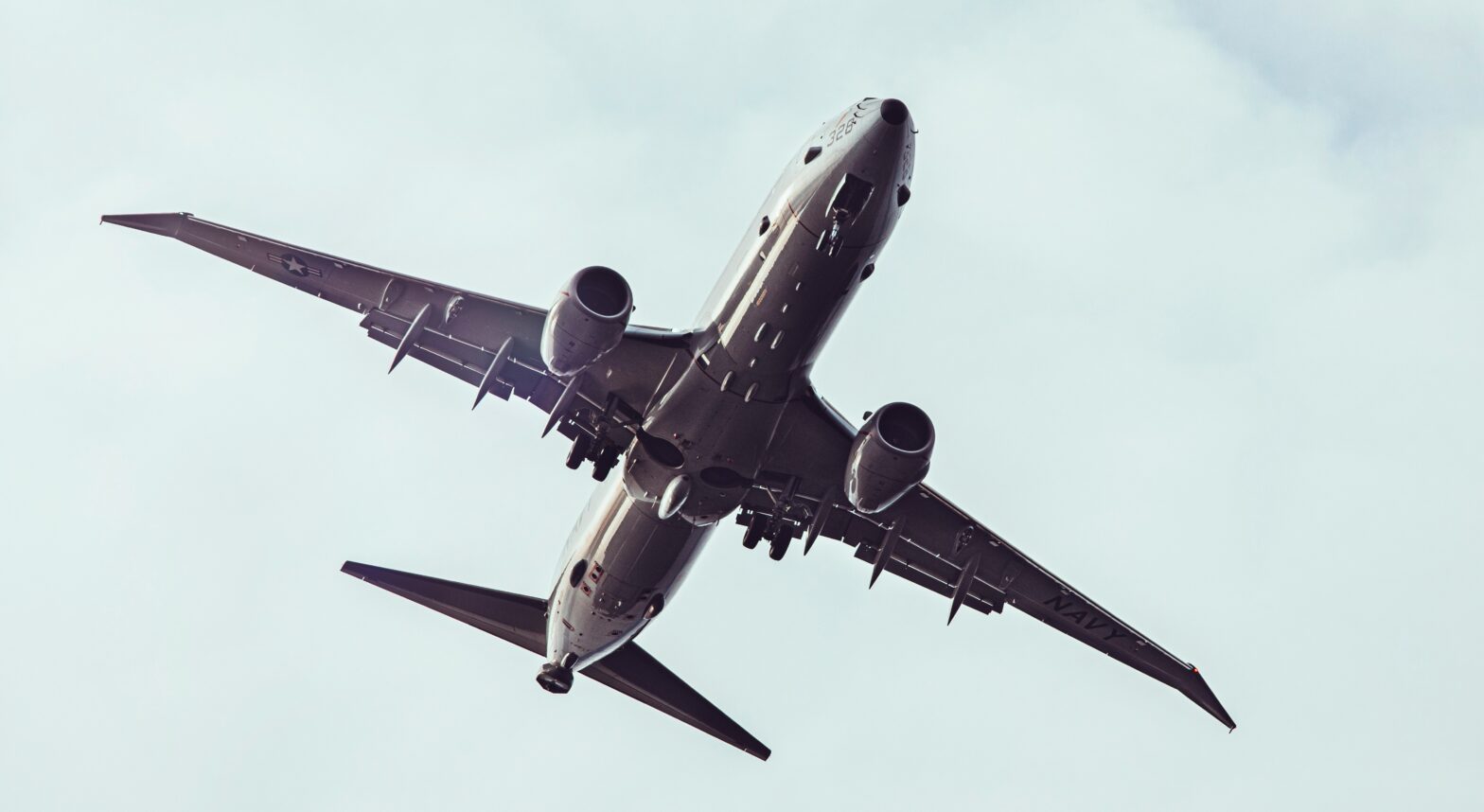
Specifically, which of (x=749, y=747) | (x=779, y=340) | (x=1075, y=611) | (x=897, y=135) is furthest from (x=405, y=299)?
(x=1075, y=611)

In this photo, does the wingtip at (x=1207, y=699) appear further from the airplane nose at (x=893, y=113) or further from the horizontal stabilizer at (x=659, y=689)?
the airplane nose at (x=893, y=113)

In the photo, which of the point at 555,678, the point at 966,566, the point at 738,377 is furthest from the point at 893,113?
the point at 555,678

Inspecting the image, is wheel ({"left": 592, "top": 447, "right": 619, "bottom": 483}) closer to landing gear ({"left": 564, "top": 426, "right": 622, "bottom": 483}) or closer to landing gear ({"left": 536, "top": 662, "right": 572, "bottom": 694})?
landing gear ({"left": 564, "top": 426, "right": 622, "bottom": 483})

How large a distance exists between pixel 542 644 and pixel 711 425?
9.27m

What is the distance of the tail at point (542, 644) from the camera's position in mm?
33781

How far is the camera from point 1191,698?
1309 inches

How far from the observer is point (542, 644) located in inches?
1344

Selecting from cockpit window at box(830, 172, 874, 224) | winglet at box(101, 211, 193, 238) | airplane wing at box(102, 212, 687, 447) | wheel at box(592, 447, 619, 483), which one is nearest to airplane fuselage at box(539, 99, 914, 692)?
cockpit window at box(830, 172, 874, 224)

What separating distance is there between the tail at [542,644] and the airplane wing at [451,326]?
5.91 meters

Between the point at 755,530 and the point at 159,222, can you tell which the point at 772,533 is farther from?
the point at 159,222

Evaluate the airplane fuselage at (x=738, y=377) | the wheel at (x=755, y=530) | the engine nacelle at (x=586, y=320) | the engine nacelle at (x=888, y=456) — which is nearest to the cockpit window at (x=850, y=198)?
the airplane fuselage at (x=738, y=377)

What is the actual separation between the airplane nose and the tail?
15.1 m

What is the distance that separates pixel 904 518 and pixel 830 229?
9.84 meters

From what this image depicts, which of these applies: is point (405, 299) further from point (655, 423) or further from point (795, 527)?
point (795, 527)
